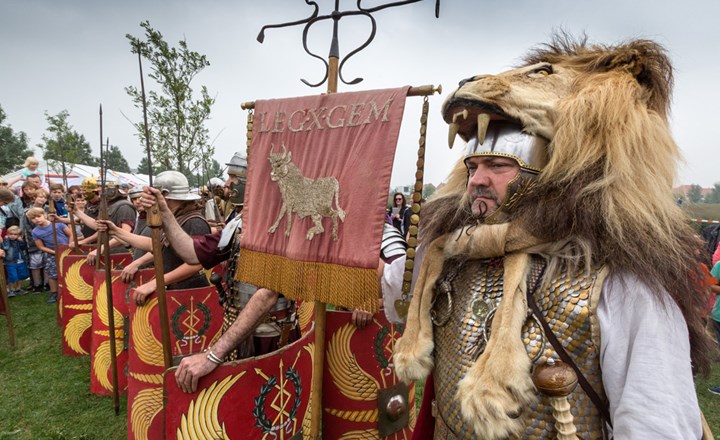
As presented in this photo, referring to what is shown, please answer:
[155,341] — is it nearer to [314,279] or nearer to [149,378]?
[149,378]

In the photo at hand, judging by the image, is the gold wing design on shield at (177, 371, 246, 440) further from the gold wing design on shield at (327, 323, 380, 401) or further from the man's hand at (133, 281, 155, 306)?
the man's hand at (133, 281, 155, 306)

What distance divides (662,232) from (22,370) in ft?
19.7

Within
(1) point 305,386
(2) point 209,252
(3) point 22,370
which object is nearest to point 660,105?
(1) point 305,386

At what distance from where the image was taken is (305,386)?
6.19ft

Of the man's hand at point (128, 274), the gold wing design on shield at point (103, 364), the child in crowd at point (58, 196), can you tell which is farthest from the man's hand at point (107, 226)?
the child in crowd at point (58, 196)

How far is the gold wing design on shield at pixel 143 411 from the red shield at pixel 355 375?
102 cm

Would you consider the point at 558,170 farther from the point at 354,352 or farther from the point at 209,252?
the point at 209,252

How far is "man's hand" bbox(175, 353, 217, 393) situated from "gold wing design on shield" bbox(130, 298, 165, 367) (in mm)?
1222

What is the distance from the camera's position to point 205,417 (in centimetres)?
155

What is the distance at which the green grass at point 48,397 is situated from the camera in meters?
3.24

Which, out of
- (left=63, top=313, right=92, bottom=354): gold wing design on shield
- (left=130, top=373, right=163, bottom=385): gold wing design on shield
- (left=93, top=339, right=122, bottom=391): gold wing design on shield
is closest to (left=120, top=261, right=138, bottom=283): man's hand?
(left=93, top=339, right=122, bottom=391): gold wing design on shield

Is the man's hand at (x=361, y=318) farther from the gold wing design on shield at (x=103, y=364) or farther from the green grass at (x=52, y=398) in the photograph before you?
the gold wing design on shield at (x=103, y=364)

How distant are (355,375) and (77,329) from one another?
12.8 feet

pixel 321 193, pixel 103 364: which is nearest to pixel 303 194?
pixel 321 193
